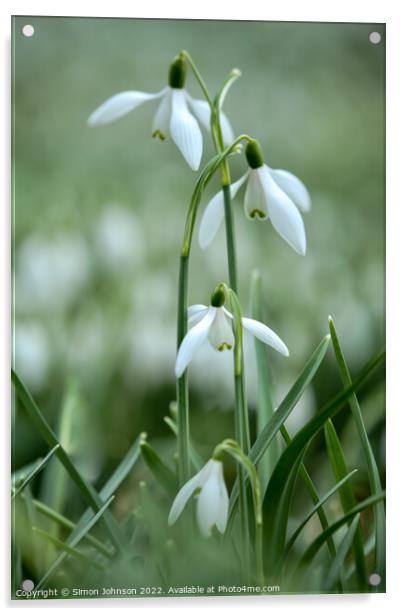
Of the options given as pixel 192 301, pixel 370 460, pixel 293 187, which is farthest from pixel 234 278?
pixel 370 460

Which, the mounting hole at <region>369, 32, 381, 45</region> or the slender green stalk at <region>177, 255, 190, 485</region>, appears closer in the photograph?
the slender green stalk at <region>177, 255, 190, 485</region>

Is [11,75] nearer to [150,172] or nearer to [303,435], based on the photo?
[150,172]

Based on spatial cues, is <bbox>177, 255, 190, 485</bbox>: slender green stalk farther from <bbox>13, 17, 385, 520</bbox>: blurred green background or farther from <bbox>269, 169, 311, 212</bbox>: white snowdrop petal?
<bbox>269, 169, 311, 212</bbox>: white snowdrop petal

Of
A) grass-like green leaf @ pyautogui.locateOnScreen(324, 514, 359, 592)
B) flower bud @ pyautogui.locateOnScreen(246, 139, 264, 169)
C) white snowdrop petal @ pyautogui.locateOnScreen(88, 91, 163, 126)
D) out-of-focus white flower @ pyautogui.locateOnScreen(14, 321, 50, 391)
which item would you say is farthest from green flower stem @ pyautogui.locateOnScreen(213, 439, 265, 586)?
white snowdrop petal @ pyautogui.locateOnScreen(88, 91, 163, 126)

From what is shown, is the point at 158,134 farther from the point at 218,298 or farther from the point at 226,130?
the point at 218,298

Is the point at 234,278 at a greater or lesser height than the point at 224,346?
greater

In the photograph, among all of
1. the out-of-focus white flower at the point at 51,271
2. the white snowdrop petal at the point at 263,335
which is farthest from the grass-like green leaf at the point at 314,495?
the out-of-focus white flower at the point at 51,271
